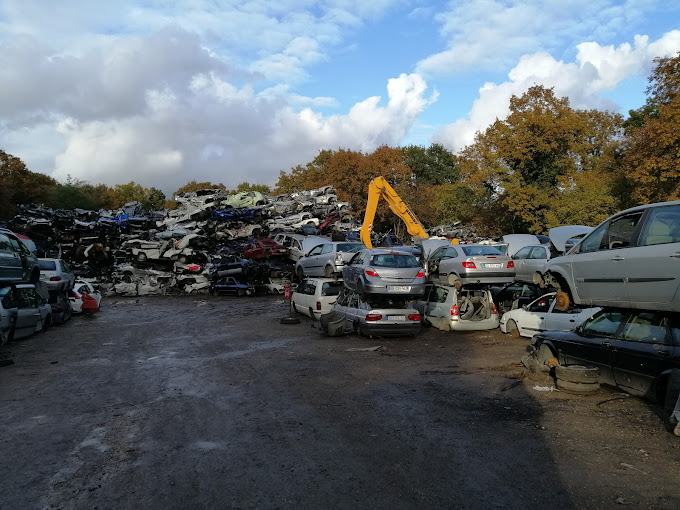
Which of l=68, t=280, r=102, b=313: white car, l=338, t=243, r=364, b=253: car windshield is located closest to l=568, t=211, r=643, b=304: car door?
l=338, t=243, r=364, b=253: car windshield

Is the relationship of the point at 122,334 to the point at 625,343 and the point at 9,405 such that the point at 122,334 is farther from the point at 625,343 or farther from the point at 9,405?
the point at 625,343

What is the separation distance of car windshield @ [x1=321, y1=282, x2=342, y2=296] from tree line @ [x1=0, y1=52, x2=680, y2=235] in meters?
17.0

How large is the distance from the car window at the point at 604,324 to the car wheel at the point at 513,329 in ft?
17.6

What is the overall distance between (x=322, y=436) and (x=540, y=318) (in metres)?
8.16

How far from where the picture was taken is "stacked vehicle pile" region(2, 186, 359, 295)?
86.1 feet

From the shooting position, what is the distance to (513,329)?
12969mm

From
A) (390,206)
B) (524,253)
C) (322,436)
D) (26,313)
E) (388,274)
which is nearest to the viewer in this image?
(322,436)

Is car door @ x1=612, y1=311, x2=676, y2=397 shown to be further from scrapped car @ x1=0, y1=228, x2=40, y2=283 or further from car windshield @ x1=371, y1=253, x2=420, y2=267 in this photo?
scrapped car @ x1=0, y1=228, x2=40, y2=283

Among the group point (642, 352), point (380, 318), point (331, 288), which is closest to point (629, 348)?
point (642, 352)

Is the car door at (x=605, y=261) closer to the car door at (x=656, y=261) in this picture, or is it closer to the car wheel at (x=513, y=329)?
the car door at (x=656, y=261)

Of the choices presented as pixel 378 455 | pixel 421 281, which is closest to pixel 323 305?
pixel 421 281

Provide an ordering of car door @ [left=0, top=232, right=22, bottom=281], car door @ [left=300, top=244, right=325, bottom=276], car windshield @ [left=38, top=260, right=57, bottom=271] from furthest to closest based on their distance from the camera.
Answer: car door @ [left=300, top=244, right=325, bottom=276] < car windshield @ [left=38, top=260, right=57, bottom=271] < car door @ [left=0, top=232, right=22, bottom=281]

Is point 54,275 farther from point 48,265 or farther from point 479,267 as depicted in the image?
point 479,267

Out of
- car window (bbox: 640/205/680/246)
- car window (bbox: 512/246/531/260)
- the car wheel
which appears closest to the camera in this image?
car window (bbox: 640/205/680/246)
